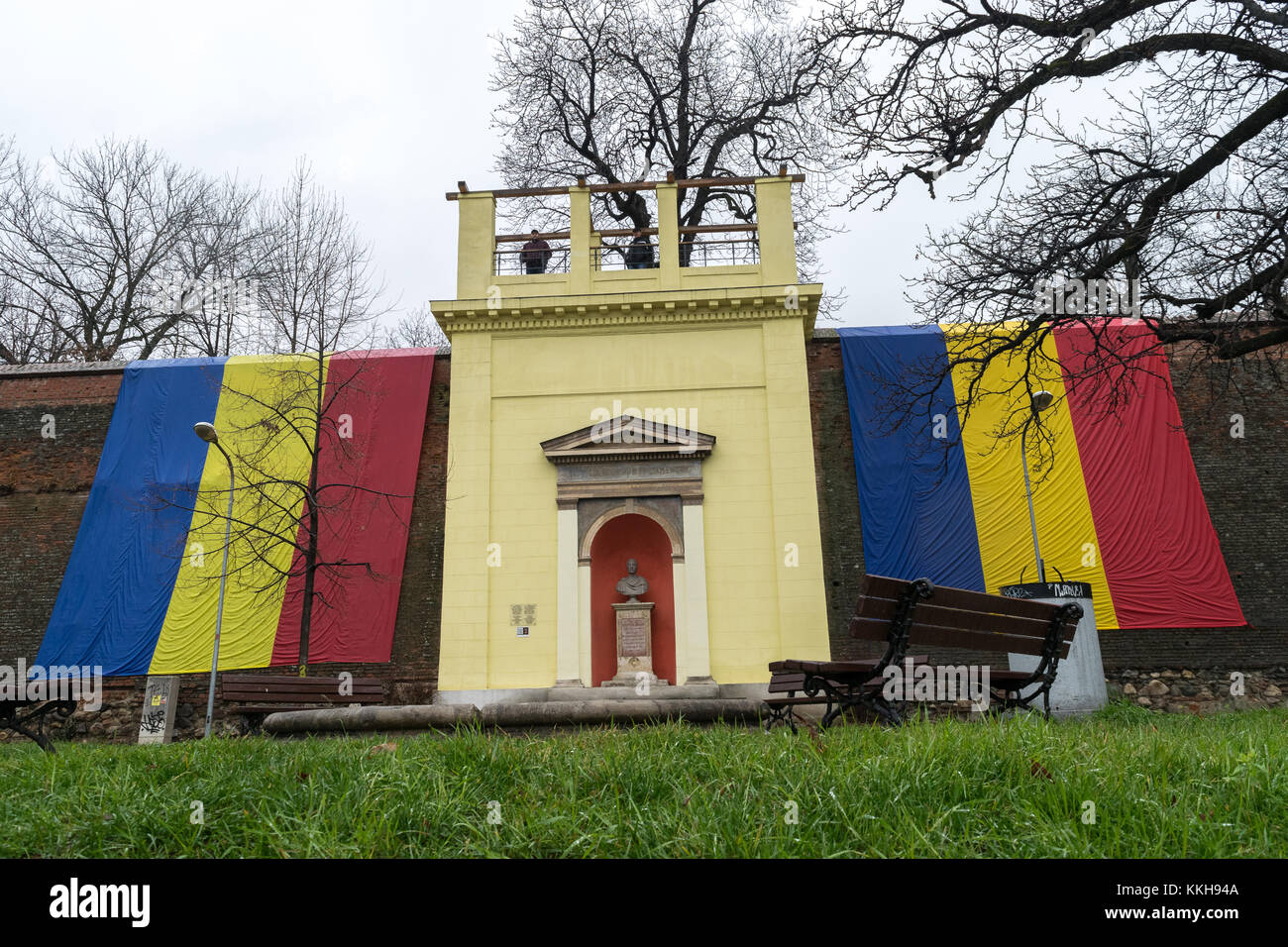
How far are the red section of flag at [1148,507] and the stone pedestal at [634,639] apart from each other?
8167 millimetres

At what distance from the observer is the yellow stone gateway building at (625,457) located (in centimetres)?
1565

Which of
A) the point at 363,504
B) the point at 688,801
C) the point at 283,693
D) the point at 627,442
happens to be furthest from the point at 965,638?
the point at 363,504

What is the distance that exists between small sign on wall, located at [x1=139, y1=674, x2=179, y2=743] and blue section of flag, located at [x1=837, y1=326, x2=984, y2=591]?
41.0 ft

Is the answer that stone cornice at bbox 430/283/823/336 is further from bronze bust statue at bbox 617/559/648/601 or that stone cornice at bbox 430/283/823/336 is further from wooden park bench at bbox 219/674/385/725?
wooden park bench at bbox 219/674/385/725

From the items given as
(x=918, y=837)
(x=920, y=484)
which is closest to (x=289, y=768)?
(x=918, y=837)

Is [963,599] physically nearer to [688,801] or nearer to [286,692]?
[688,801]

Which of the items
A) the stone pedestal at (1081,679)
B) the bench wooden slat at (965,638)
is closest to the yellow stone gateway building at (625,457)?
the stone pedestal at (1081,679)

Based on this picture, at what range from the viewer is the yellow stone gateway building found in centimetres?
1565

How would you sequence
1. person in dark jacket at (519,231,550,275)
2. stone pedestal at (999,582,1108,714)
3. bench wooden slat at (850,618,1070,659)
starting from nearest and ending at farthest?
bench wooden slat at (850,618,1070,659), stone pedestal at (999,582,1108,714), person in dark jacket at (519,231,550,275)

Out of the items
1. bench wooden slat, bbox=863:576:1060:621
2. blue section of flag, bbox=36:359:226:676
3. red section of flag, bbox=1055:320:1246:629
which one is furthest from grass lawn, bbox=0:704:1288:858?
blue section of flag, bbox=36:359:226:676

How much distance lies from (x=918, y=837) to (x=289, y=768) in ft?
8.64

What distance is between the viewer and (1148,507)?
16516 mm

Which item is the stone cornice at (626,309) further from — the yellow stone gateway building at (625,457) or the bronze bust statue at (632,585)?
the bronze bust statue at (632,585)
